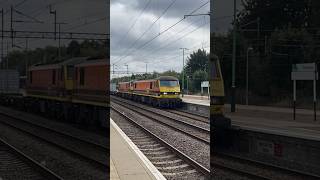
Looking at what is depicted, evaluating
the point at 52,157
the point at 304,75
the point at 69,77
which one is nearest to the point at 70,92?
the point at 69,77

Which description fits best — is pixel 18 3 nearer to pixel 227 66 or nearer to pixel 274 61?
pixel 227 66

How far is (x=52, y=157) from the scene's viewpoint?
17.2 ft

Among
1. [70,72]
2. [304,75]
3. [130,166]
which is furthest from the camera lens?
[304,75]

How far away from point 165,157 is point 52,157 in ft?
10.5

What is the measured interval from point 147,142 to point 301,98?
11254 mm

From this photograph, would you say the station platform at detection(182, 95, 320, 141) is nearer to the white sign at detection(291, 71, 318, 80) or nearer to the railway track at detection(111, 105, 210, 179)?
the white sign at detection(291, 71, 318, 80)

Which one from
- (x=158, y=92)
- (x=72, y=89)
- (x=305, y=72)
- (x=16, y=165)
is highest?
(x=305, y=72)

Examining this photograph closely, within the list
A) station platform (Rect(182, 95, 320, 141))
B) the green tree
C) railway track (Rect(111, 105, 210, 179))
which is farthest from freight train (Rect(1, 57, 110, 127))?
station platform (Rect(182, 95, 320, 141))

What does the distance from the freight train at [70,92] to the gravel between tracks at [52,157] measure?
18.0 inches

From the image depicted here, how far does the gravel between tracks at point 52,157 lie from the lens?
4.57 metres

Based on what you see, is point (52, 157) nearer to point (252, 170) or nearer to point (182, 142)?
point (252, 170)

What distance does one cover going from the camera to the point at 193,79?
700cm

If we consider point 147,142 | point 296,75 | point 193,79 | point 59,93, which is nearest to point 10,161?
point 59,93

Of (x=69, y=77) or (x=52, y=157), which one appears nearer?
(x=69, y=77)
